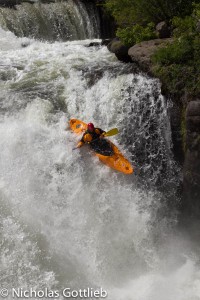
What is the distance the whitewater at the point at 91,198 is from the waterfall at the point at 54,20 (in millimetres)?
5130

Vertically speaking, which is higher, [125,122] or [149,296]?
[125,122]

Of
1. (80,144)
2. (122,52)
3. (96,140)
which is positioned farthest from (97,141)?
(122,52)

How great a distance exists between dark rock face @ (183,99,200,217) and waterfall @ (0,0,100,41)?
8302 mm

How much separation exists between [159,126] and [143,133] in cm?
37

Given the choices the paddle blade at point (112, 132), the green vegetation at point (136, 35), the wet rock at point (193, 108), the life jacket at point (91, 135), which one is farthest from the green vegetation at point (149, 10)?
the life jacket at point (91, 135)

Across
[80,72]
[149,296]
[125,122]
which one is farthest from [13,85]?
[149,296]

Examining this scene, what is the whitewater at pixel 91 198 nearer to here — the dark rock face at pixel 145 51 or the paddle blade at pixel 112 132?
the dark rock face at pixel 145 51

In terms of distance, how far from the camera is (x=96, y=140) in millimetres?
6418

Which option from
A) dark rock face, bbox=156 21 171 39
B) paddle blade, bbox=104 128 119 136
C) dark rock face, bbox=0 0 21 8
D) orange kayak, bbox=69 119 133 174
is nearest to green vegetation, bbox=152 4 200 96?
paddle blade, bbox=104 128 119 136

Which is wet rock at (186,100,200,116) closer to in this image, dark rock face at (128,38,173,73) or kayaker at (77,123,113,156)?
kayaker at (77,123,113,156)

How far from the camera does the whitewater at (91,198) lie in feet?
16.9

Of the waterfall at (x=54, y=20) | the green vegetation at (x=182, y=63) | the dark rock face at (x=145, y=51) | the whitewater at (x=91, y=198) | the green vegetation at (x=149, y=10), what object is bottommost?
the whitewater at (x=91, y=198)

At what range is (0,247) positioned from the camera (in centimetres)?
530

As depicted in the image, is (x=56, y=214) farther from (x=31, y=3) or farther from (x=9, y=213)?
(x=31, y=3)
